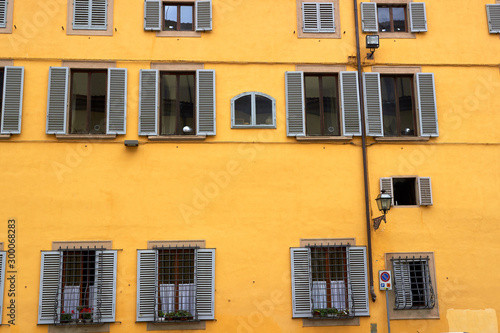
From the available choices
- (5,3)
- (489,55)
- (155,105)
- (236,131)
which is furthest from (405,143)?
(5,3)

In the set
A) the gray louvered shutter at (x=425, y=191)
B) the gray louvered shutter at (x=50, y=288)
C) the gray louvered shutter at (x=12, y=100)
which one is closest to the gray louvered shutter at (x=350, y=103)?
the gray louvered shutter at (x=425, y=191)

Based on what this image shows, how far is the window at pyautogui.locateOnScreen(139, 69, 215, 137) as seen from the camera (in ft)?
44.5

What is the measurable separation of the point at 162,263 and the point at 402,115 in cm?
697

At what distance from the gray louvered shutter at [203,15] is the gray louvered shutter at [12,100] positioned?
173 inches

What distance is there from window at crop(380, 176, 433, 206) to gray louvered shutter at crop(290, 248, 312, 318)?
8.31ft

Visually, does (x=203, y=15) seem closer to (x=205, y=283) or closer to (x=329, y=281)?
(x=205, y=283)

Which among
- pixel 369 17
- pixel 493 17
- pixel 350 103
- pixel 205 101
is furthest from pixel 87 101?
pixel 493 17

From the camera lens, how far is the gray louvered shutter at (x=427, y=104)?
13.9 metres

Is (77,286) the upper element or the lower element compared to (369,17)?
lower

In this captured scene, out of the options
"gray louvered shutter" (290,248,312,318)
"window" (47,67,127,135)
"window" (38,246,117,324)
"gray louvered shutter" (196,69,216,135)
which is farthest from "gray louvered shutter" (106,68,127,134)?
"gray louvered shutter" (290,248,312,318)

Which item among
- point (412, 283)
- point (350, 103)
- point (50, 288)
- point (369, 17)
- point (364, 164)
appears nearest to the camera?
point (50, 288)

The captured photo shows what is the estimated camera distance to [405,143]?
13.9 meters

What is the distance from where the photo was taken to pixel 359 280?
13.2 m

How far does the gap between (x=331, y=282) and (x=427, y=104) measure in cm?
502
